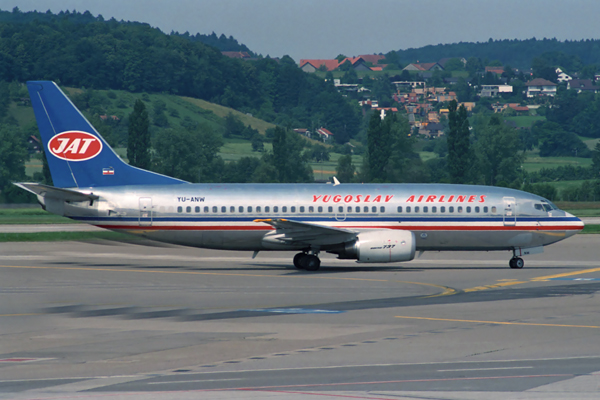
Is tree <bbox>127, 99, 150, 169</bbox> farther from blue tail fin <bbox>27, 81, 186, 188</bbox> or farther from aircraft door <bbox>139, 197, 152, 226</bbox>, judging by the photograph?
aircraft door <bbox>139, 197, 152, 226</bbox>

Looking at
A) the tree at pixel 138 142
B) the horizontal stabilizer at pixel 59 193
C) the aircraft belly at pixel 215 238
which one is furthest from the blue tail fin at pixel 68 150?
the tree at pixel 138 142

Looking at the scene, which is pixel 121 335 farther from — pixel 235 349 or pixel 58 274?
pixel 58 274

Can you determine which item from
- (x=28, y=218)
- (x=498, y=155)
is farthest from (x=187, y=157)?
(x=498, y=155)

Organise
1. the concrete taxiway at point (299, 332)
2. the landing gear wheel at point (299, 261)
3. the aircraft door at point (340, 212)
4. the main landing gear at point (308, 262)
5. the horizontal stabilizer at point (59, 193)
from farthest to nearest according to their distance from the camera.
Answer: the aircraft door at point (340, 212) → the landing gear wheel at point (299, 261) → the main landing gear at point (308, 262) → the horizontal stabilizer at point (59, 193) → the concrete taxiway at point (299, 332)

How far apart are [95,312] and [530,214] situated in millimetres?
23775

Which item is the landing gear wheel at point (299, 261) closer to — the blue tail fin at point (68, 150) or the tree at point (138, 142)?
the blue tail fin at point (68, 150)

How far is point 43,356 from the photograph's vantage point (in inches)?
740

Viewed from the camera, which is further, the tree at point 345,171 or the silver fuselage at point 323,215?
the tree at point 345,171

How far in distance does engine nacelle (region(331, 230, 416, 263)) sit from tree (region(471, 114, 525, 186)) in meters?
86.5

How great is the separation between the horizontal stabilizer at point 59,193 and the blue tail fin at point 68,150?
1.48 metres

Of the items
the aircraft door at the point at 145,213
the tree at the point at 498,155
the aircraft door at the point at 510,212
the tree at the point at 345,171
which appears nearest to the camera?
the aircraft door at the point at 145,213

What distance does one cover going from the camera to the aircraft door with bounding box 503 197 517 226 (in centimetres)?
4081

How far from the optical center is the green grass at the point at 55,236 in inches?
2264

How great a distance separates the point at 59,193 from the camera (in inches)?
1575
